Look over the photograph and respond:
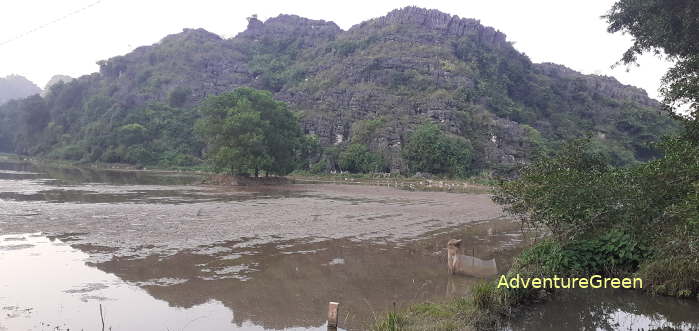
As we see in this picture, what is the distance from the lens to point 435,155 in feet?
237

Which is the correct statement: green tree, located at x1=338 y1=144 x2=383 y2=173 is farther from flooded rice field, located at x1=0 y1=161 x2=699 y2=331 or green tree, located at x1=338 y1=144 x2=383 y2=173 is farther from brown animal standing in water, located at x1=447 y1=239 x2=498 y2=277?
brown animal standing in water, located at x1=447 y1=239 x2=498 y2=277

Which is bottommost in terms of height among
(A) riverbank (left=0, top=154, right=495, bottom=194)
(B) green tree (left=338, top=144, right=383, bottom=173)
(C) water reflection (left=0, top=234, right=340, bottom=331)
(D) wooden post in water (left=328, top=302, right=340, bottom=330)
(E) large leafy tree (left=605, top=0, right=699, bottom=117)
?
(C) water reflection (left=0, top=234, right=340, bottom=331)

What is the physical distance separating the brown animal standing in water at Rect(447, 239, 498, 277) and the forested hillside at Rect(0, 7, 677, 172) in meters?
62.3

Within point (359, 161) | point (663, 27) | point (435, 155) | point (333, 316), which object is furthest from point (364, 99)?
point (333, 316)

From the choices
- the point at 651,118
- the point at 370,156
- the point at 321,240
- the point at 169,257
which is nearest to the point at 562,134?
the point at 651,118

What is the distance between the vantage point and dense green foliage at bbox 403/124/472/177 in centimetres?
7281

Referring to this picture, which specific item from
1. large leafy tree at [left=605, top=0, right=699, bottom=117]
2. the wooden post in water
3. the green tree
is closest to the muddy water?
the wooden post in water

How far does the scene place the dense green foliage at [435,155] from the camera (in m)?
72.8

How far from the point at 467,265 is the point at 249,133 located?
137 ft

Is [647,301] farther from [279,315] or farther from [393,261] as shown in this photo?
[279,315]

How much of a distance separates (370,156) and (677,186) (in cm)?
6831

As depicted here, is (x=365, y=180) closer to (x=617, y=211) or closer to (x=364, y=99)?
(x=364, y=99)

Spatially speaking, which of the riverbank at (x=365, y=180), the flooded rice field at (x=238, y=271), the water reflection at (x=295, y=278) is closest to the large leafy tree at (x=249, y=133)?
the riverbank at (x=365, y=180)

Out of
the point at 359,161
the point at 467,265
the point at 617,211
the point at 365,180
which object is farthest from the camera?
the point at 359,161
